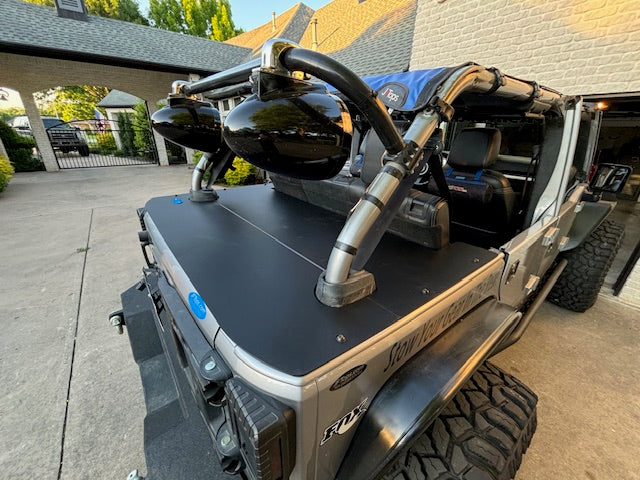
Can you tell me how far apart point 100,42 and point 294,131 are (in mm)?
14275

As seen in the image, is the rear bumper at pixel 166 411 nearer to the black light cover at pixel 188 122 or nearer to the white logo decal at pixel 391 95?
the black light cover at pixel 188 122

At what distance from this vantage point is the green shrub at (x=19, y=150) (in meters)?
10.6

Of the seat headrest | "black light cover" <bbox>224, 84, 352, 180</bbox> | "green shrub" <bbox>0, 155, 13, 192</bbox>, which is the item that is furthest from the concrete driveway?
"green shrub" <bbox>0, 155, 13, 192</bbox>

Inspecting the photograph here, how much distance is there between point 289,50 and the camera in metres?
0.85

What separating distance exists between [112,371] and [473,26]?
21.6ft

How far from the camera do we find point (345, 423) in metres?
0.85

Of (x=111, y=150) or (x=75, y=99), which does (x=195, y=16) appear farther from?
(x=111, y=150)

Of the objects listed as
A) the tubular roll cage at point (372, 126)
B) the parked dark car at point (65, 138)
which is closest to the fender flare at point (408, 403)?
the tubular roll cage at point (372, 126)

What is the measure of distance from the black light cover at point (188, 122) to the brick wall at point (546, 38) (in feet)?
14.9

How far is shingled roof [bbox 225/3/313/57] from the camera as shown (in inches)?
656

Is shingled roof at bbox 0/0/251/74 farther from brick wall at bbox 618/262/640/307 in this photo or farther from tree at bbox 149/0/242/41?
tree at bbox 149/0/242/41

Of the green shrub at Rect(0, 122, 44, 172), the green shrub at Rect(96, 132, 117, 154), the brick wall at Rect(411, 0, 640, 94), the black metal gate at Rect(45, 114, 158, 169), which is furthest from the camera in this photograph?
the green shrub at Rect(96, 132, 117, 154)

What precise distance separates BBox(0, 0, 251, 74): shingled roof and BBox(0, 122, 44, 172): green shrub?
3.04m

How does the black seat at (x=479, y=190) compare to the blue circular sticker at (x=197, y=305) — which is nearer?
the blue circular sticker at (x=197, y=305)
